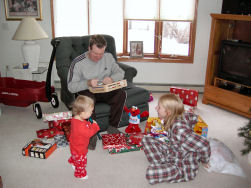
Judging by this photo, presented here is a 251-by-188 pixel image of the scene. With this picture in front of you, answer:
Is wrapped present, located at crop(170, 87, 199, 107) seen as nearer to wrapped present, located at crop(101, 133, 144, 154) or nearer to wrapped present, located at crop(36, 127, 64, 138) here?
wrapped present, located at crop(101, 133, 144, 154)

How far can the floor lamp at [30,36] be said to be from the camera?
3.87m

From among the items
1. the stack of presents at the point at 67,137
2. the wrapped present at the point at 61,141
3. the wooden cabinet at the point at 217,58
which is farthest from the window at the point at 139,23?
the wrapped present at the point at 61,141

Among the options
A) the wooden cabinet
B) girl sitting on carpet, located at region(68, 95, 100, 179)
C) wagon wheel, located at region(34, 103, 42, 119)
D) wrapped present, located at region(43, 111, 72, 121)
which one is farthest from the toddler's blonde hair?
the wooden cabinet

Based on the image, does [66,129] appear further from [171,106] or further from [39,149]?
[171,106]

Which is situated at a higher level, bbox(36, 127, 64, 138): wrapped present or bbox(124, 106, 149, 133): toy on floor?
bbox(124, 106, 149, 133): toy on floor

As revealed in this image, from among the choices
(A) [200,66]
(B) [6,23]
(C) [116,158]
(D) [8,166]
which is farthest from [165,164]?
(B) [6,23]

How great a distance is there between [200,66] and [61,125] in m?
2.62

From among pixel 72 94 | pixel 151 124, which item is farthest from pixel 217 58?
pixel 72 94

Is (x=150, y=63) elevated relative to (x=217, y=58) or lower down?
lower down

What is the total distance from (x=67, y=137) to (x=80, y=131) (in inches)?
27.9

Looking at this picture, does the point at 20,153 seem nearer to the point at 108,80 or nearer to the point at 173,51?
the point at 108,80

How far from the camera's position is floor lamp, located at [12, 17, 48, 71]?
152 inches

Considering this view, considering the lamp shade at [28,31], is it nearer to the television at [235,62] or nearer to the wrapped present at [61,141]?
the wrapped present at [61,141]

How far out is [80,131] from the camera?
227 centimetres
